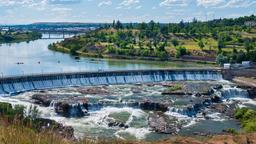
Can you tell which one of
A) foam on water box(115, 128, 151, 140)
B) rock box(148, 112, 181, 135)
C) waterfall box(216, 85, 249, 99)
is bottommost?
waterfall box(216, 85, 249, 99)

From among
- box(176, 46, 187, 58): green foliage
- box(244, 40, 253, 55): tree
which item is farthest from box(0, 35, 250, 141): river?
box(176, 46, 187, 58): green foliage

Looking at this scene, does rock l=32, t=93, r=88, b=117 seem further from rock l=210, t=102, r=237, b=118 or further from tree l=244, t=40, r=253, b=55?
tree l=244, t=40, r=253, b=55

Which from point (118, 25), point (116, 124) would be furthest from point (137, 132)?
point (118, 25)

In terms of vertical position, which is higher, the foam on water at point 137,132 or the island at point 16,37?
the island at point 16,37

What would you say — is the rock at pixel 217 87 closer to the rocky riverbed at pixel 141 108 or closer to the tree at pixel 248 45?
the rocky riverbed at pixel 141 108

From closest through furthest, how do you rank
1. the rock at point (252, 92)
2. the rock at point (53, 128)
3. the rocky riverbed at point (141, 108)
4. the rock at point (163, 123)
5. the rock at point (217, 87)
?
the rock at point (53, 128)
the rock at point (163, 123)
the rocky riverbed at point (141, 108)
the rock at point (252, 92)
the rock at point (217, 87)

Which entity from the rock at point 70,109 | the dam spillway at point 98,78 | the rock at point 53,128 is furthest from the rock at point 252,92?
the rock at point 53,128

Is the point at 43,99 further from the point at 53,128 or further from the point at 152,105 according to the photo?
the point at 53,128
